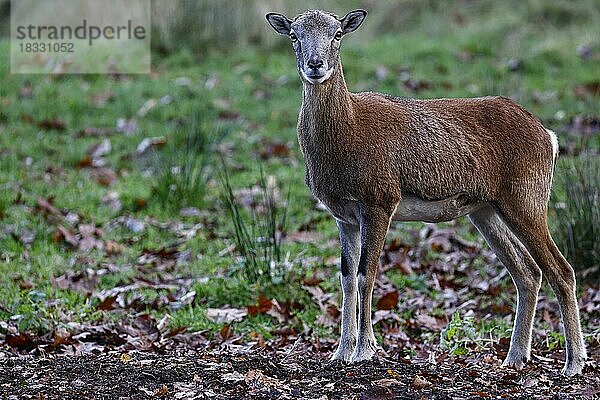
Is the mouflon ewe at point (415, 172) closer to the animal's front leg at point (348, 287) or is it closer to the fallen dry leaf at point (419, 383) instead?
the animal's front leg at point (348, 287)

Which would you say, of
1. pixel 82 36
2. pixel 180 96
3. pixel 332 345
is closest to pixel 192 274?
pixel 332 345

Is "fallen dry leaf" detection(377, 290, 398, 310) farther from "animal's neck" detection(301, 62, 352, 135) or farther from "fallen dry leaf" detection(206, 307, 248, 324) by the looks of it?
"animal's neck" detection(301, 62, 352, 135)

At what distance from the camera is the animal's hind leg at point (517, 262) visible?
5.50m

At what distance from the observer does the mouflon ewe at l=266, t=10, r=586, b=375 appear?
497cm

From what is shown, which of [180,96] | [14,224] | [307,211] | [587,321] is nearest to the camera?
[587,321]

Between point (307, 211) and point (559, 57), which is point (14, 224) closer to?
point (307, 211)

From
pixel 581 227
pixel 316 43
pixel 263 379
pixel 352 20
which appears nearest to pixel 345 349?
pixel 263 379

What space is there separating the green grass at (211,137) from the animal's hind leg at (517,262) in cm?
72

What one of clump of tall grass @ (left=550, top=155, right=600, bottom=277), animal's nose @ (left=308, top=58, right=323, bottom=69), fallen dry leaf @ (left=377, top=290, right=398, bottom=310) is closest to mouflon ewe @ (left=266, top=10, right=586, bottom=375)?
animal's nose @ (left=308, top=58, right=323, bottom=69)

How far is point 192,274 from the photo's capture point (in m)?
7.38

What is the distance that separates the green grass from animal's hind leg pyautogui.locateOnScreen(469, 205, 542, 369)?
2.35ft

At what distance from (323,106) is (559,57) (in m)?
9.04

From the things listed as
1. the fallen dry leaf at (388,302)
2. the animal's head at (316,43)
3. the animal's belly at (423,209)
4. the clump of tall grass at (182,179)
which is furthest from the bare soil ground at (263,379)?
the clump of tall grass at (182,179)

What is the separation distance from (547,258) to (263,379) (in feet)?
5.77
